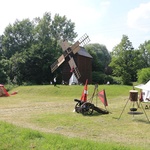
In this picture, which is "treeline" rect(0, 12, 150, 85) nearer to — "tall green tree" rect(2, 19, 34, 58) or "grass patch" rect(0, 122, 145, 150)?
"tall green tree" rect(2, 19, 34, 58)

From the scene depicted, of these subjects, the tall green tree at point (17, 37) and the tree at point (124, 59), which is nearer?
the tree at point (124, 59)

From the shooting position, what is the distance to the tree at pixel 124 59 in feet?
182

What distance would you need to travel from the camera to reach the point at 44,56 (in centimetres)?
5181

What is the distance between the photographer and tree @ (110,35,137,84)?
5538cm

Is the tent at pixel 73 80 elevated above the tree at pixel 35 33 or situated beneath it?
situated beneath

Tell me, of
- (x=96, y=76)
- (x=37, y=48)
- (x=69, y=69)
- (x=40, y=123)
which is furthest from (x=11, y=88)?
(x=40, y=123)

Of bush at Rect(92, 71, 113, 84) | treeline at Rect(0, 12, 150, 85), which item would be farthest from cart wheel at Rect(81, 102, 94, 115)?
bush at Rect(92, 71, 113, 84)

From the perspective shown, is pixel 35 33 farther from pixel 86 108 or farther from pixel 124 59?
pixel 86 108

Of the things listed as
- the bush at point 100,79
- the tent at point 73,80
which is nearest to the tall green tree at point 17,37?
the bush at point 100,79

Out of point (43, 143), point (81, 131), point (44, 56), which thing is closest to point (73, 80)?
point (44, 56)

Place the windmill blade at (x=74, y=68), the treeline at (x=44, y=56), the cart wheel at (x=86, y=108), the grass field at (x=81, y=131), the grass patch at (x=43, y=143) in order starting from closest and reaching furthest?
1. the grass patch at (x=43, y=143)
2. the grass field at (x=81, y=131)
3. the cart wheel at (x=86, y=108)
4. the windmill blade at (x=74, y=68)
5. the treeline at (x=44, y=56)

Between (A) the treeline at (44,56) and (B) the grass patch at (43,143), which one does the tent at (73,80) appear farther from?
(B) the grass patch at (43,143)

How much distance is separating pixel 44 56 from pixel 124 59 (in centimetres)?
1693

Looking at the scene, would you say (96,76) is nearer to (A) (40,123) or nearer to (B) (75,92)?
(B) (75,92)
